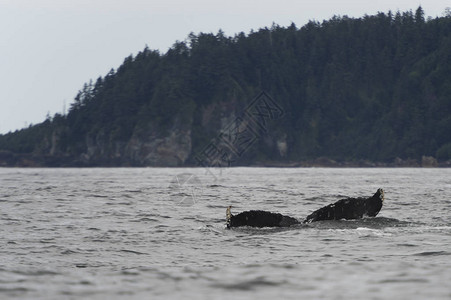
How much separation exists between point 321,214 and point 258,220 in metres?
2.69

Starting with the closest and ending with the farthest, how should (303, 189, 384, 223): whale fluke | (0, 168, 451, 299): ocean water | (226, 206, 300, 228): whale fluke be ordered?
(0, 168, 451, 299): ocean water → (226, 206, 300, 228): whale fluke → (303, 189, 384, 223): whale fluke

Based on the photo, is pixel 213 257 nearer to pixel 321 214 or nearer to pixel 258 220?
pixel 258 220

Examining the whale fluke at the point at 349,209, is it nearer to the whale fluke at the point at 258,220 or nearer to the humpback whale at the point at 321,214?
the humpback whale at the point at 321,214

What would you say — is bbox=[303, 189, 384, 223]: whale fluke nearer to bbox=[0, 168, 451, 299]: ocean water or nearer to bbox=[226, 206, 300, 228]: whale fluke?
bbox=[0, 168, 451, 299]: ocean water

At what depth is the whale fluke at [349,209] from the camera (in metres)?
24.7

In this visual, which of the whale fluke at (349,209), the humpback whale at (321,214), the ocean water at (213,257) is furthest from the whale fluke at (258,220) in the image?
the whale fluke at (349,209)

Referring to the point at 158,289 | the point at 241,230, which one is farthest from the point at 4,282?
the point at 241,230

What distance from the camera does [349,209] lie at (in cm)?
2525

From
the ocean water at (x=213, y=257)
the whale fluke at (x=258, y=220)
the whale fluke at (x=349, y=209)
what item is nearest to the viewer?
the ocean water at (x=213, y=257)

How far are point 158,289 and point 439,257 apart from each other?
8.02m

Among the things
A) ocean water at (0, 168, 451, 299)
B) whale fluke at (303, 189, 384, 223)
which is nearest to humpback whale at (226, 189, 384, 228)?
whale fluke at (303, 189, 384, 223)

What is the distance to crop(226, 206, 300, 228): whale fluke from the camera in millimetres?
23594

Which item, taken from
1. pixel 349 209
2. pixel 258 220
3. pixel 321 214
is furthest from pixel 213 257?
pixel 349 209

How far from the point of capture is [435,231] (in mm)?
21688
